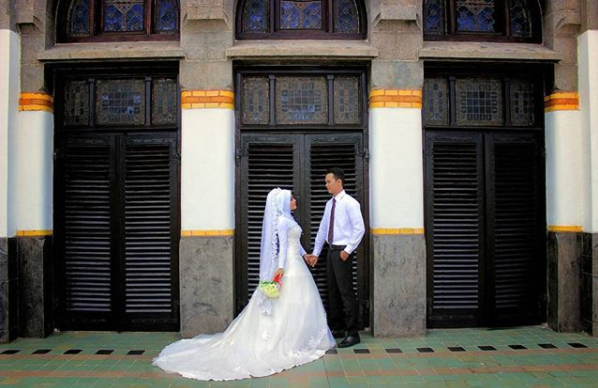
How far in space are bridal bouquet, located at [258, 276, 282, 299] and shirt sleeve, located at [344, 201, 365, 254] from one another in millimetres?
942

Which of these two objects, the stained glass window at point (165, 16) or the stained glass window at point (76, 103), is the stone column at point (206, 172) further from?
the stained glass window at point (76, 103)

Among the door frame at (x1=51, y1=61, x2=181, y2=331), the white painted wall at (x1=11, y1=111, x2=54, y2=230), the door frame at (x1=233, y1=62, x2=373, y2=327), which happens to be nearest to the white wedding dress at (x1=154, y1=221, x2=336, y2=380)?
the door frame at (x1=233, y1=62, x2=373, y2=327)

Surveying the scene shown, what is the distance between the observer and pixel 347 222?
6.52 m

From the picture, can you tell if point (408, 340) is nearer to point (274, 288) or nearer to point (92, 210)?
point (274, 288)

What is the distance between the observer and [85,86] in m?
7.24

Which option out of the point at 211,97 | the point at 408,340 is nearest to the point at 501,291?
the point at 408,340

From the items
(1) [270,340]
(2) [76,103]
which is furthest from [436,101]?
(2) [76,103]

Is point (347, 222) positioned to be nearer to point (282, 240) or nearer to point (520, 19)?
point (282, 240)

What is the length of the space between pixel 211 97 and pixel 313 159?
61.1 inches

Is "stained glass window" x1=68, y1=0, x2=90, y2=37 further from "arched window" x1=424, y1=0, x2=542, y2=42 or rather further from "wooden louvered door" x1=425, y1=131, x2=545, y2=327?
"wooden louvered door" x1=425, y1=131, x2=545, y2=327

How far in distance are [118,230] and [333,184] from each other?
9.77 ft

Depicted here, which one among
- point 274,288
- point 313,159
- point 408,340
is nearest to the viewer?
point 274,288

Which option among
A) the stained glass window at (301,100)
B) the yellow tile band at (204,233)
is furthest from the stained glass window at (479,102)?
the yellow tile band at (204,233)

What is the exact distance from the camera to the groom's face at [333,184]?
651 cm
